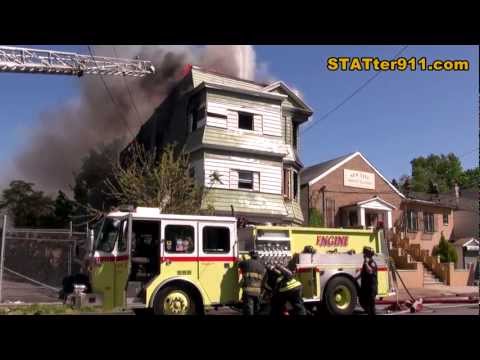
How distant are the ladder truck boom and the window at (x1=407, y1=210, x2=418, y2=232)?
1683 cm

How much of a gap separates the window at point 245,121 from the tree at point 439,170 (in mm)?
37531

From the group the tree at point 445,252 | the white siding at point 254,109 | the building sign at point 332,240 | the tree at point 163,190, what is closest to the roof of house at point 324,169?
the tree at point 445,252

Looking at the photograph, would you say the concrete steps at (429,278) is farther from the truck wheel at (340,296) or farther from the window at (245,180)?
the truck wheel at (340,296)

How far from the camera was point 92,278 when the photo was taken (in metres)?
10.1

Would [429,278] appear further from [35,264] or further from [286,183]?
Answer: [35,264]

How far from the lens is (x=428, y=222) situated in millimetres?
32625

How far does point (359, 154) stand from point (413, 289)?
10028mm

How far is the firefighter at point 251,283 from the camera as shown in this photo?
386 inches

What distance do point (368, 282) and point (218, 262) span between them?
3.26 m

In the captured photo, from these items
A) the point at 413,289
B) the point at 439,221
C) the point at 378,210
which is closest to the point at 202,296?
the point at 413,289

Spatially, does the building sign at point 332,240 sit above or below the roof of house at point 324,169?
below

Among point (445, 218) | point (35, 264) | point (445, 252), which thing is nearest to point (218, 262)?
point (35, 264)

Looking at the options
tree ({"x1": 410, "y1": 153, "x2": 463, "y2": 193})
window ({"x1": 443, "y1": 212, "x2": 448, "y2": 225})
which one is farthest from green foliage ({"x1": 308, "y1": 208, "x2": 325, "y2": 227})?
tree ({"x1": 410, "y1": 153, "x2": 463, "y2": 193})
